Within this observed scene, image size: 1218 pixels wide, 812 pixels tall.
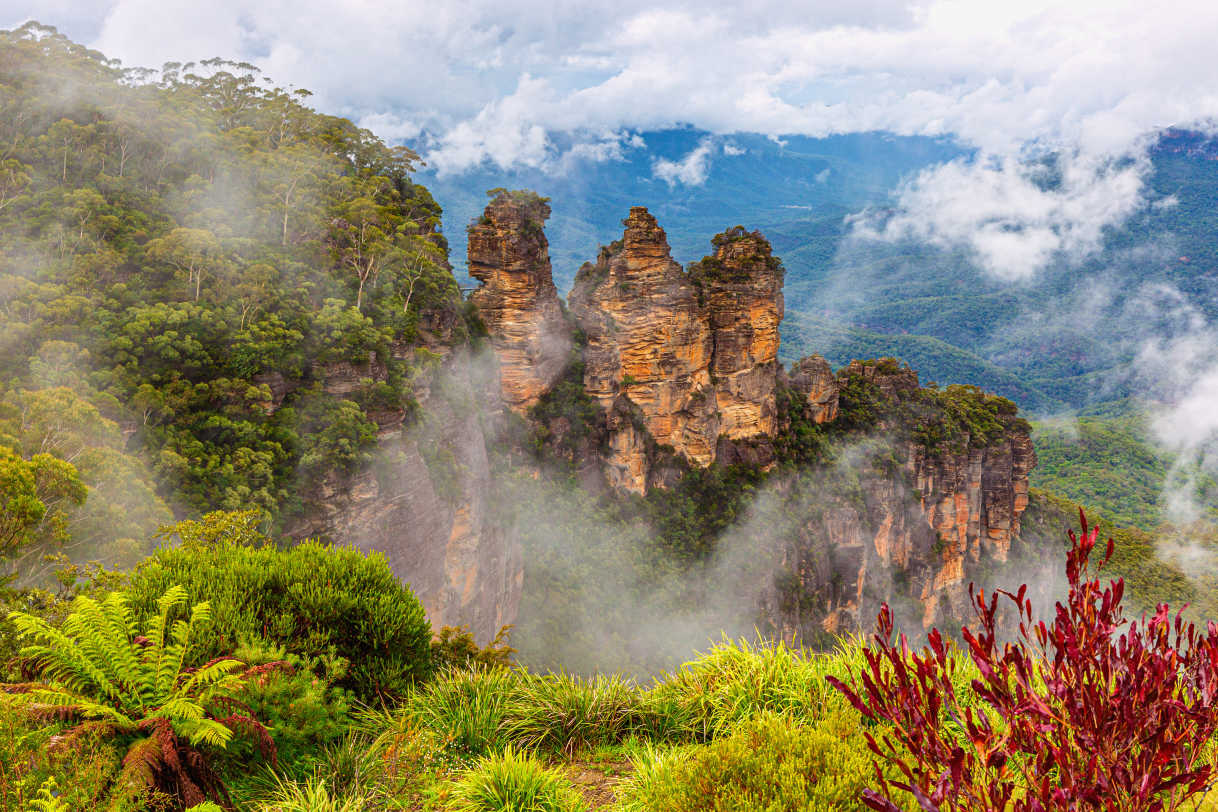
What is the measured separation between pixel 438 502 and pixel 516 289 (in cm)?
1315

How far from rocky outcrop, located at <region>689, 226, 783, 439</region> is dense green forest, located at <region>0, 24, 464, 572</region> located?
718 inches

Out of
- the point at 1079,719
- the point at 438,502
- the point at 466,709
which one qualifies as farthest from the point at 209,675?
the point at 438,502

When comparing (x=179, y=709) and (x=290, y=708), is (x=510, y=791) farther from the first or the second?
(x=179, y=709)

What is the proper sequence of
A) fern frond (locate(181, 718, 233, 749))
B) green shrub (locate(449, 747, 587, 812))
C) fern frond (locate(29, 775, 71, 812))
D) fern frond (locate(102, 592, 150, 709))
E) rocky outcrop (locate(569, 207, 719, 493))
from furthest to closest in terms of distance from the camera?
rocky outcrop (locate(569, 207, 719, 493)) → fern frond (locate(102, 592, 150, 709)) → green shrub (locate(449, 747, 587, 812)) → fern frond (locate(181, 718, 233, 749)) → fern frond (locate(29, 775, 71, 812))

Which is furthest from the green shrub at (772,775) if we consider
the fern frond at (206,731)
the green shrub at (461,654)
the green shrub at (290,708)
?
the green shrub at (461,654)

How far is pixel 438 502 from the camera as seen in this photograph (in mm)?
25422

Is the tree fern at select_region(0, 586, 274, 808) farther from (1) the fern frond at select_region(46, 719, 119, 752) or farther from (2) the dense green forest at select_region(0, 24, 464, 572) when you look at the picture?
(2) the dense green forest at select_region(0, 24, 464, 572)

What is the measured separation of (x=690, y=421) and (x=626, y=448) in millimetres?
5260

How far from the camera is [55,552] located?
1162cm

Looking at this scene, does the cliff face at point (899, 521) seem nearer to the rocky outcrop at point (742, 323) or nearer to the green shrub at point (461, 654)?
the rocky outcrop at point (742, 323)

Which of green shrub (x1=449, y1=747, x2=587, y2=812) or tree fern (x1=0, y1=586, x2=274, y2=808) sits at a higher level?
tree fern (x1=0, y1=586, x2=274, y2=808)

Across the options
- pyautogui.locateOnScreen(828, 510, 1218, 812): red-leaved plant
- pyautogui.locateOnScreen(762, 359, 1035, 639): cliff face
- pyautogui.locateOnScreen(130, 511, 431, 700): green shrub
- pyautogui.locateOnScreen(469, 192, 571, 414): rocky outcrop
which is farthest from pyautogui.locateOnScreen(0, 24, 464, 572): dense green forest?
pyautogui.locateOnScreen(762, 359, 1035, 639): cliff face

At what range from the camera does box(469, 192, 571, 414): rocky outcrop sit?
108 ft

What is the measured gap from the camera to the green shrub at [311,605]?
7.37 metres
